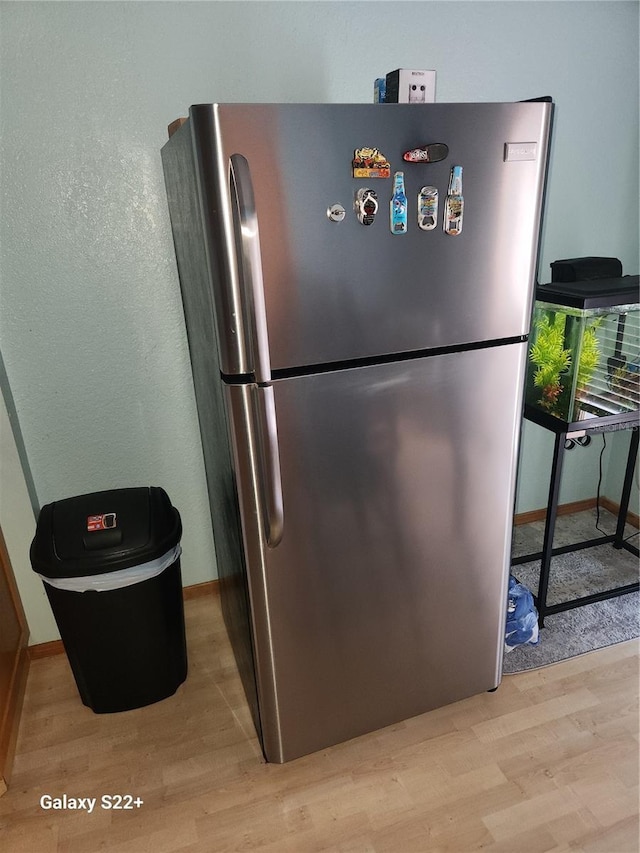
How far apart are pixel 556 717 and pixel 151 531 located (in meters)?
1.32

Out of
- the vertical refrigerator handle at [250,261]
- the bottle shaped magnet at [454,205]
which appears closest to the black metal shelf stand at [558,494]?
the bottle shaped magnet at [454,205]

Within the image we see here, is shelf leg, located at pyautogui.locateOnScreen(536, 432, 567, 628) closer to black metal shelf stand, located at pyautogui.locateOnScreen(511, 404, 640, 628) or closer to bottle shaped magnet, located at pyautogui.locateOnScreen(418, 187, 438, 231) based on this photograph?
black metal shelf stand, located at pyautogui.locateOnScreen(511, 404, 640, 628)

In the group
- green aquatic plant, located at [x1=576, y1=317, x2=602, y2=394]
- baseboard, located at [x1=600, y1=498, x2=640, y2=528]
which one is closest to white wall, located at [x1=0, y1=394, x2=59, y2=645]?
green aquatic plant, located at [x1=576, y1=317, x2=602, y2=394]

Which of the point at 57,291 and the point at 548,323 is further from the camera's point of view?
the point at 548,323

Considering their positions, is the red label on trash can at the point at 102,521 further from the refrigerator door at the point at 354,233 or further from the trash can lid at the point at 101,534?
the refrigerator door at the point at 354,233

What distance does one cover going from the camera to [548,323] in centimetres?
191

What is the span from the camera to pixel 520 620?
1938 millimetres

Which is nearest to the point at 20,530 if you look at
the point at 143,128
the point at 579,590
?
the point at 143,128

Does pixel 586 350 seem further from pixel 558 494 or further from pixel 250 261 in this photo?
pixel 250 261

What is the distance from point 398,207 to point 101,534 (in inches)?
45.4

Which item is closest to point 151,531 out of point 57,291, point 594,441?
point 57,291

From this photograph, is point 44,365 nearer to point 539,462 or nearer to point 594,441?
point 539,462

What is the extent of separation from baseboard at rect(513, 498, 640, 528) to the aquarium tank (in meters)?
0.90

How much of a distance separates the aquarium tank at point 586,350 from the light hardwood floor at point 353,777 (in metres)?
0.86
